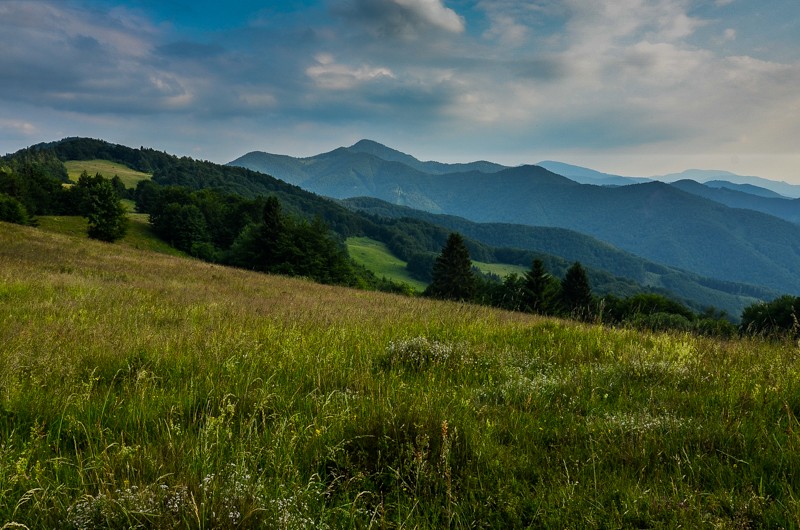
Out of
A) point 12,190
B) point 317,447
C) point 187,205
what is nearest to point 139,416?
point 317,447

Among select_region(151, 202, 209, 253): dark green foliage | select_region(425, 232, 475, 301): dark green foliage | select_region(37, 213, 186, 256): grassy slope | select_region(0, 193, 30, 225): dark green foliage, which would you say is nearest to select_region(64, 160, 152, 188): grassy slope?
select_region(37, 213, 186, 256): grassy slope

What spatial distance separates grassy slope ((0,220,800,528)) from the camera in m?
2.15

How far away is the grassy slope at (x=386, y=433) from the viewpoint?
215 cm

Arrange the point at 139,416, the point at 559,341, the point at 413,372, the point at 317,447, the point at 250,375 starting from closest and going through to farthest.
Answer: the point at 317,447 < the point at 139,416 < the point at 250,375 < the point at 413,372 < the point at 559,341

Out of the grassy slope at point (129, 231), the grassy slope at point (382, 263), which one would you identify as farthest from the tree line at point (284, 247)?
the grassy slope at point (382, 263)

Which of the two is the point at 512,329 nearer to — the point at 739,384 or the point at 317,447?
the point at 739,384

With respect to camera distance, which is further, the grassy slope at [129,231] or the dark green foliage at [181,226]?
the dark green foliage at [181,226]

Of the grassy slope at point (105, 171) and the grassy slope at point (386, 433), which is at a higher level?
the grassy slope at point (105, 171)

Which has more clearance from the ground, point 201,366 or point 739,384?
point 739,384

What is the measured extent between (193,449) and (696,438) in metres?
3.59

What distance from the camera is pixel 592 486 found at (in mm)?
2490

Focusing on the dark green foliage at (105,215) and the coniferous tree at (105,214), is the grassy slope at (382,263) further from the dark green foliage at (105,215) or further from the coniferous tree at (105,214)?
the coniferous tree at (105,214)

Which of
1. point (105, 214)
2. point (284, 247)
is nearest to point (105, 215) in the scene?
point (105, 214)

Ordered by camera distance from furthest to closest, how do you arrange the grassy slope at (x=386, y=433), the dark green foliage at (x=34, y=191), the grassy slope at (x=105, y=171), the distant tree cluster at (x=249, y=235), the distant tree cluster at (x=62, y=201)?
the grassy slope at (x=105, y=171) → the dark green foliage at (x=34, y=191) → the distant tree cluster at (x=249, y=235) → the distant tree cluster at (x=62, y=201) → the grassy slope at (x=386, y=433)
